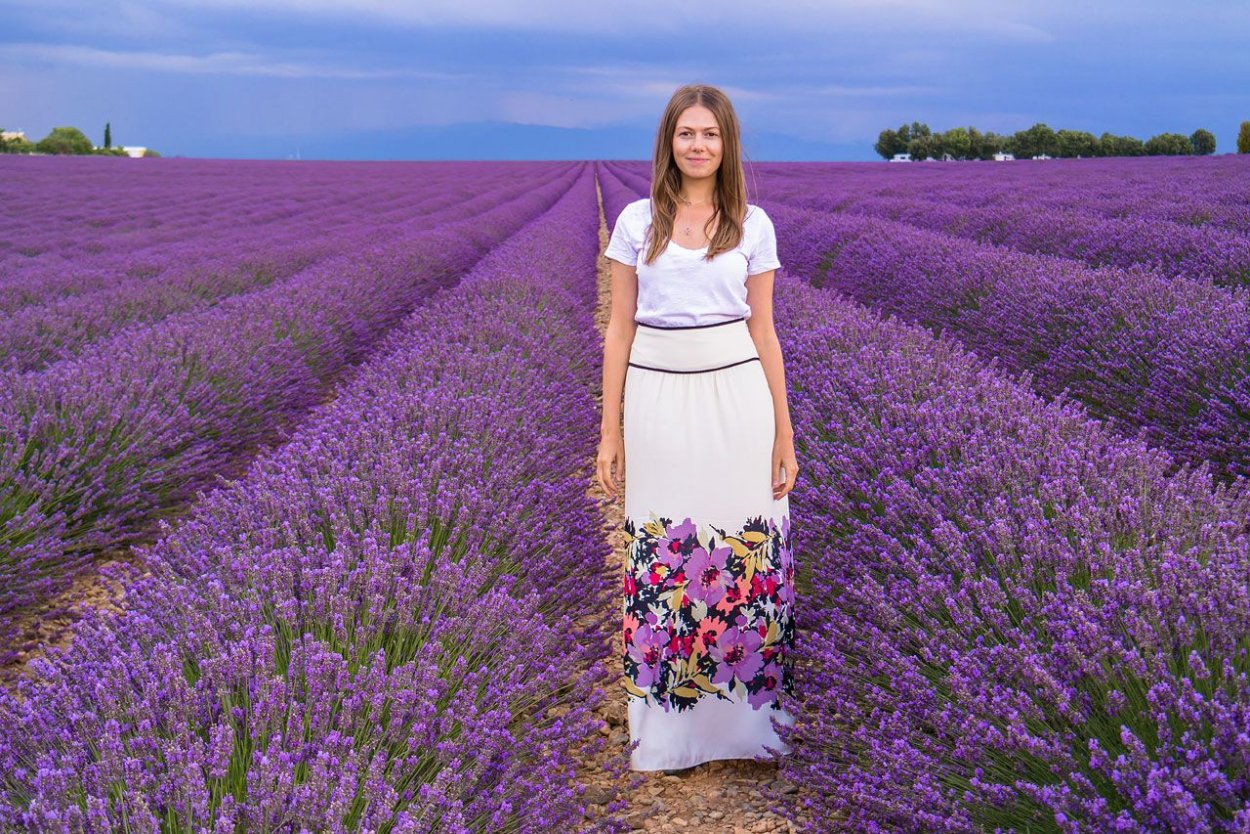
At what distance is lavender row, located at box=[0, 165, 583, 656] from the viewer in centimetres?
341

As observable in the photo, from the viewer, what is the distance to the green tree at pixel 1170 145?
45375mm

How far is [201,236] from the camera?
1259 centimetres

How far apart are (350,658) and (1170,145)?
5231cm

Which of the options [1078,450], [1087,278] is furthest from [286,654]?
[1087,278]

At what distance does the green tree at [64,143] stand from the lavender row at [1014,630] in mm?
65592

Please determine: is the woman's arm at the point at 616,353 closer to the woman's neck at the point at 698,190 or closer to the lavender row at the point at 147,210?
the woman's neck at the point at 698,190

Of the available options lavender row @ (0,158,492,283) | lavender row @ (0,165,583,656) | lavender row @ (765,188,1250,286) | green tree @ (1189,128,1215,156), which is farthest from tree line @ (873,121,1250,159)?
lavender row @ (0,165,583,656)

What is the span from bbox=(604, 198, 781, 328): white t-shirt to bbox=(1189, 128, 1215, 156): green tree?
53.7m

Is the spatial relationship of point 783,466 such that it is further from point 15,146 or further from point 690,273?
point 15,146

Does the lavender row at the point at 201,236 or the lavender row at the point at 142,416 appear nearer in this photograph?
the lavender row at the point at 142,416

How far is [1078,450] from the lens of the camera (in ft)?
7.67

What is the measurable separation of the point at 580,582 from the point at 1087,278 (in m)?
3.89

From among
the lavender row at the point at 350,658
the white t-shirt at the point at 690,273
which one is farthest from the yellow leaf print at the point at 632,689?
the white t-shirt at the point at 690,273

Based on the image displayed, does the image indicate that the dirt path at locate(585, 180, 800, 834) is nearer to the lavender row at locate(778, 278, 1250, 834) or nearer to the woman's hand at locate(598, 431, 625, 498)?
the lavender row at locate(778, 278, 1250, 834)
